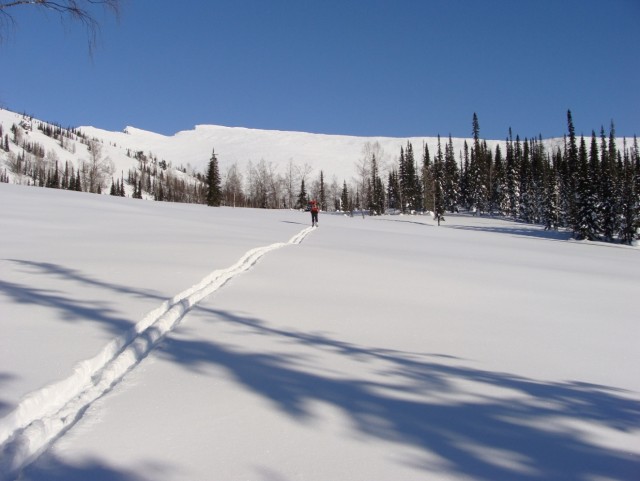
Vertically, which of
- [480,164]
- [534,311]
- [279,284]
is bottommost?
[534,311]

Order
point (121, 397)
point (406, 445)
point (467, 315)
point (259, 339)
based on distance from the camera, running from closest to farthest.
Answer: point (406, 445) → point (121, 397) → point (259, 339) → point (467, 315)

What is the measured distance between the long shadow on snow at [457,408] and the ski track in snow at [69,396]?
33 cm

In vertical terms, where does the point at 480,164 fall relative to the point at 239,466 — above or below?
above

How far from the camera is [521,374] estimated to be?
362 centimetres

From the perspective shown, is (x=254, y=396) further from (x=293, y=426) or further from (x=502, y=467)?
(x=502, y=467)

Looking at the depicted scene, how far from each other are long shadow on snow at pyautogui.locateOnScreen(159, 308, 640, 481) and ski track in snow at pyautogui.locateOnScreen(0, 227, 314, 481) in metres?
0.33

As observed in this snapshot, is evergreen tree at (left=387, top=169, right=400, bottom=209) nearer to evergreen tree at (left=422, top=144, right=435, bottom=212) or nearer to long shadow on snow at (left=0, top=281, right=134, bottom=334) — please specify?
evergreen tree at (left=422, top=144, right=435, bottom=212)

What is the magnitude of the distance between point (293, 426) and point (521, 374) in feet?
7.22

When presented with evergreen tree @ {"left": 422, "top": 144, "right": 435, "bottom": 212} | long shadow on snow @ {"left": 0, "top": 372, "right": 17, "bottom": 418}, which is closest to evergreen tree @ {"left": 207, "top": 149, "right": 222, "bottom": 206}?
evergreen tree @ {"left": 422, "top": 144, "right": 435, "bottom": 212}

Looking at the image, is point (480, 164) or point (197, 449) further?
point (480, 164)

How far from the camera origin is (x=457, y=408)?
289 cm

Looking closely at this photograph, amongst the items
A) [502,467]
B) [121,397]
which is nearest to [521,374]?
[502,467]

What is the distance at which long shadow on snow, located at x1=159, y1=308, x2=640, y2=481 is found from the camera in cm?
228

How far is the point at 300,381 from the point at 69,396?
1601 mm
